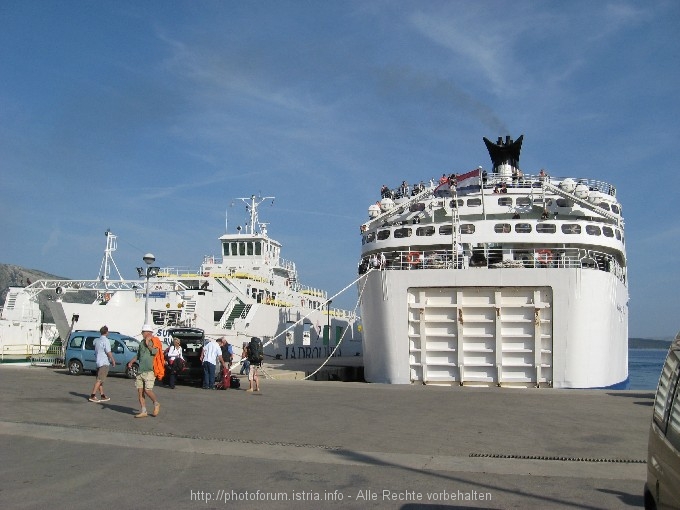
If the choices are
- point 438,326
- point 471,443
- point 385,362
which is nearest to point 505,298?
point 438,326

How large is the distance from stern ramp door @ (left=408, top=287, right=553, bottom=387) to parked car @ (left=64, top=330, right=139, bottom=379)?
9379 mm

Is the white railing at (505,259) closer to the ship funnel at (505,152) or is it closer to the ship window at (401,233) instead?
the ship window at (401,233)

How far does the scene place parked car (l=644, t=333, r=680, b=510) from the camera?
12.4 ft

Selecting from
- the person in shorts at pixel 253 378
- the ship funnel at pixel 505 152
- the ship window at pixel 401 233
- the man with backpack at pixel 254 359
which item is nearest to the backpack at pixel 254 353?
the man with backpack at pixel 254 359

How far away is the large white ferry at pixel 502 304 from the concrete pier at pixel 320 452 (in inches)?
211

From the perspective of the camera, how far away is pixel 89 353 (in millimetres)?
21109

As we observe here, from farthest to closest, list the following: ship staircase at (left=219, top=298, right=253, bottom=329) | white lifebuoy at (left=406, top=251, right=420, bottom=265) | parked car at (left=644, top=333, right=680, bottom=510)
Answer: ship staircase at (left=219, top=298, right=253, bottom=329)
white lifebuoy at (left=406, top=251, right=420, bottom=265)
parked car at (left=644, top=333, right=680, bottom=510)

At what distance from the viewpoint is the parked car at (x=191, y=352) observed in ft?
61.7

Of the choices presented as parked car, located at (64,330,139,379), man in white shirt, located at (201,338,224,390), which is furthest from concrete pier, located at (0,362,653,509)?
parked car, located at (64,330,139,379)

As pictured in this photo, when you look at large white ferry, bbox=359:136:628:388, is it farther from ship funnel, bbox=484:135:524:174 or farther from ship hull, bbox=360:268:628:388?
ship funnel, bbox=484:135:524:174

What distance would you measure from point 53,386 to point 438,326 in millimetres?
11814

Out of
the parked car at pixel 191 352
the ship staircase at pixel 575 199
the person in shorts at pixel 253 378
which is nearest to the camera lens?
the person in shorts at pixel 253 378

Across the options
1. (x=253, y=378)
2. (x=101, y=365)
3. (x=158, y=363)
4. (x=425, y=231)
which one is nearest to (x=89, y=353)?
(x=253, y=378)

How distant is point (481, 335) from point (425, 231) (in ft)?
19.0
